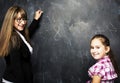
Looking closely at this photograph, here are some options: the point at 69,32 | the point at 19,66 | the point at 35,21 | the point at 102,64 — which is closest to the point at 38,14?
the point at 35,21

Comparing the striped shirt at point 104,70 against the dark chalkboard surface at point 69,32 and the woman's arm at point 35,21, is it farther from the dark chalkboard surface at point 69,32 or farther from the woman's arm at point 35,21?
the woman's arm at point 35,21

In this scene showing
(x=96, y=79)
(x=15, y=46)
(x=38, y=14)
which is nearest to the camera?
(x=96, y=79)

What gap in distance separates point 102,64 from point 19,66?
582 millimetres

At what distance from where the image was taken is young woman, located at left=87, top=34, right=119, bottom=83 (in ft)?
6.52

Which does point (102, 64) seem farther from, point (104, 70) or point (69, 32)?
point (69, 32)

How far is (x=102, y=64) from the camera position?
202 centimetres

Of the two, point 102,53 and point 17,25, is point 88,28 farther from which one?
point 17,25

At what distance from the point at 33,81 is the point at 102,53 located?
645 mm

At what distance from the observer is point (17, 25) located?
219cm

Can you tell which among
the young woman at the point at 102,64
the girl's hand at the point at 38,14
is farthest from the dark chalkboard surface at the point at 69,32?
the young woman at the point at 102,64

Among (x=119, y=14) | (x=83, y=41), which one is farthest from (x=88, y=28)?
(x=119, y=14)

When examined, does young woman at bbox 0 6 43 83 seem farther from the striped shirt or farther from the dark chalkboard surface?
the striped shirt

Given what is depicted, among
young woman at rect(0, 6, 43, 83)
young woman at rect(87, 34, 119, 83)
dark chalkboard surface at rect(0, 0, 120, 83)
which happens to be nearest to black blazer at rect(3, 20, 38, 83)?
young woman at rect(0, 6, 43, 83)

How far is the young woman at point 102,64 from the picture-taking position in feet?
6.52
